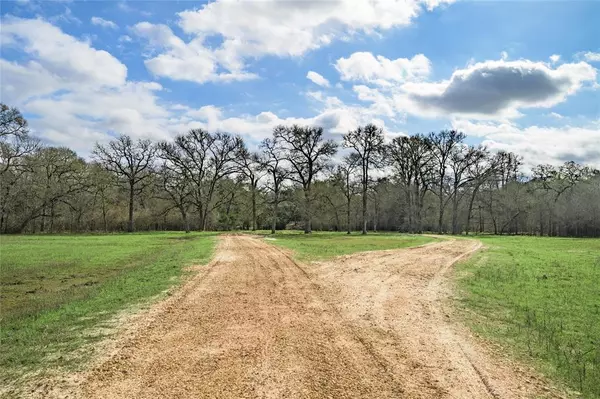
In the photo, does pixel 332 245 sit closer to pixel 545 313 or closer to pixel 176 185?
pixel 545 313

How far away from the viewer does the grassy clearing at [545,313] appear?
7.03 m

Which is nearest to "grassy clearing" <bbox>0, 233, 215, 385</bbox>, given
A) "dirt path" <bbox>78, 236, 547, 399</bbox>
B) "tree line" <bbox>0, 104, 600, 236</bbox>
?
"dirt path" <bbox>78, 236, 547, 399</bbox>

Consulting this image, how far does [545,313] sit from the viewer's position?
1048cm

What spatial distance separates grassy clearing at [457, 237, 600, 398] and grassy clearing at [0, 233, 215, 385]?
7.99 meters

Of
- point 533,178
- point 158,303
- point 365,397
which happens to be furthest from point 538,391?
point 533,178

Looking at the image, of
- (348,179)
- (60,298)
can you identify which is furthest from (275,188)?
(60,298)

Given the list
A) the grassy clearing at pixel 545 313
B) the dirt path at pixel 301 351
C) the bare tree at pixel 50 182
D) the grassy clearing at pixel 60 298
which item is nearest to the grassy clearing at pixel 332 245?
the grassy clearing at pixel 60 298

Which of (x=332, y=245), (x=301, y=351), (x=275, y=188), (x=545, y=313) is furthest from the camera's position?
(x=275, y=188)

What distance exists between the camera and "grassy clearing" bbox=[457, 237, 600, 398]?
7.03m

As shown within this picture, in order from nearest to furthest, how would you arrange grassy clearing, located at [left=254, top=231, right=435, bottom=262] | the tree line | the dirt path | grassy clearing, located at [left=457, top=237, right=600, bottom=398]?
the dirt path → grassy clearing, located at [left=457, top=237, right=600, bottom=398] → grassy clearing, located at [left=254, top=231, right=435, bottom=262] → the tree line

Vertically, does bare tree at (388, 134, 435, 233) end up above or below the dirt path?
above

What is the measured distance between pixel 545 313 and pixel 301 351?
7161mm

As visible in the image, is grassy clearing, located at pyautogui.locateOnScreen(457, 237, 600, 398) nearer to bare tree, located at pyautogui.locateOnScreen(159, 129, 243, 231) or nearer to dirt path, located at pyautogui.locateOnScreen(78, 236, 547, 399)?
dirt path, located at pyautogui.locateOnScreen(78, 236, 547, 399)

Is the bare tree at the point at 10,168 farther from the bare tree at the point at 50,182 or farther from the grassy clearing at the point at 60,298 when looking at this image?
the grassy clearing at the point at 60,298
